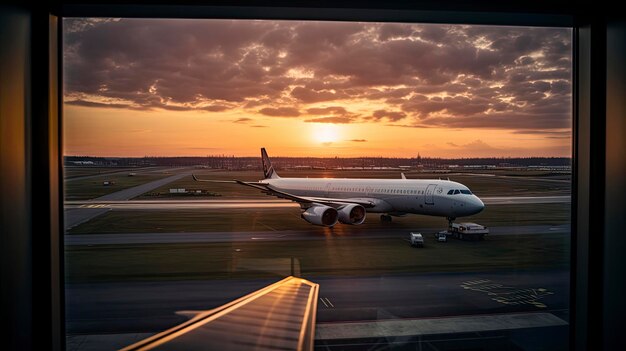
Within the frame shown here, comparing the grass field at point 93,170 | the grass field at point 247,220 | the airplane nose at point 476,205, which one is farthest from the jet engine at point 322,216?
the grass field at point 93,170

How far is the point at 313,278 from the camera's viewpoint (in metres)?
7.10

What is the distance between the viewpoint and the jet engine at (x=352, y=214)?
38.9ft

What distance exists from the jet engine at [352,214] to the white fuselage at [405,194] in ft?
2.08

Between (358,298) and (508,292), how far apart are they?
2.30 metres

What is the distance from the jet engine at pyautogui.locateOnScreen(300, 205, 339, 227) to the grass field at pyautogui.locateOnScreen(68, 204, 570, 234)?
0.56 metres

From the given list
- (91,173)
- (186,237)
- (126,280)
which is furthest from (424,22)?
(186,237)

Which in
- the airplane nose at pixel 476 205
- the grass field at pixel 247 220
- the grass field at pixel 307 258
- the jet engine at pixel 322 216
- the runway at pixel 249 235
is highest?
the airplane nose at pixel 476 205

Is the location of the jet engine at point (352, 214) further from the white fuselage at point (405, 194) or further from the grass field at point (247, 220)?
the white fuselage at point (405, 194)

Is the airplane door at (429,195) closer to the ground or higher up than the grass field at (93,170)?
closer to the ground

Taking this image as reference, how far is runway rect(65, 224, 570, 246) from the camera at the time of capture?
9922mm

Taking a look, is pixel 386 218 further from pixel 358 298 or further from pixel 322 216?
pixel 358 298

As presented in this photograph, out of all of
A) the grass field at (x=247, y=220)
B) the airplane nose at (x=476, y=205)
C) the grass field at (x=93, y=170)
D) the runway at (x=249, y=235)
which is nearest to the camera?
the grass field at (x=93, y=170)

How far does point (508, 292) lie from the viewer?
6113 mm
